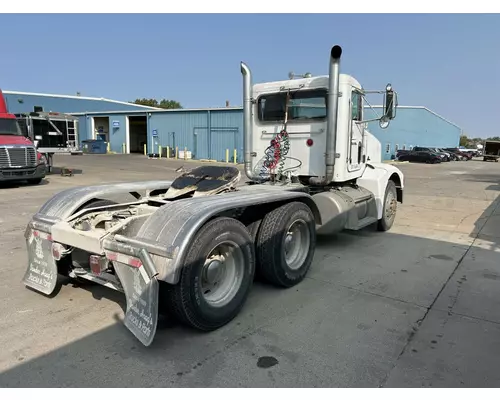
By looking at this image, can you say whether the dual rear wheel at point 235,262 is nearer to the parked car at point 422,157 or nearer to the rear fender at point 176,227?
the rear fender at point 176,227

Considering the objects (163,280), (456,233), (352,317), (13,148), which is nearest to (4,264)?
(163,280)

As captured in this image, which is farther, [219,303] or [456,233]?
[456,233]

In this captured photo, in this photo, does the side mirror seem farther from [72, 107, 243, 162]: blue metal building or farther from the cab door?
[72, 107, 243, 162]: blue metal building

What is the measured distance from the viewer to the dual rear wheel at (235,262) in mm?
3121

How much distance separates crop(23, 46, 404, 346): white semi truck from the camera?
3.06 metres

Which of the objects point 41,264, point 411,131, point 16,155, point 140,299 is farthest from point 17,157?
point 411,131

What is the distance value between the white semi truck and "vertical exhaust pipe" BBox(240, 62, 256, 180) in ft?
0.06

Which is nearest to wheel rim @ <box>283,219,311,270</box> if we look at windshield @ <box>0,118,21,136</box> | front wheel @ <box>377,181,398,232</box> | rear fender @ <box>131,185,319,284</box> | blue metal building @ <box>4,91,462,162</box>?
rear fender @ <box>131,185,319,284</box>

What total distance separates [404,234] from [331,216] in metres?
2.52

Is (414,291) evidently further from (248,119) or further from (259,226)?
(248,119)

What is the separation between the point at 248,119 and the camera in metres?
6.37

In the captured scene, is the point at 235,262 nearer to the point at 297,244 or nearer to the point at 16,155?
the point at 297,244

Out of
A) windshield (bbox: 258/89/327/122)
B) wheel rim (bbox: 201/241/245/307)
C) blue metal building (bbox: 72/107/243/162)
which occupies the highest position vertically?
blue metal building (bbox: 72/107/243/162)

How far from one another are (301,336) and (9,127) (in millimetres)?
14059
